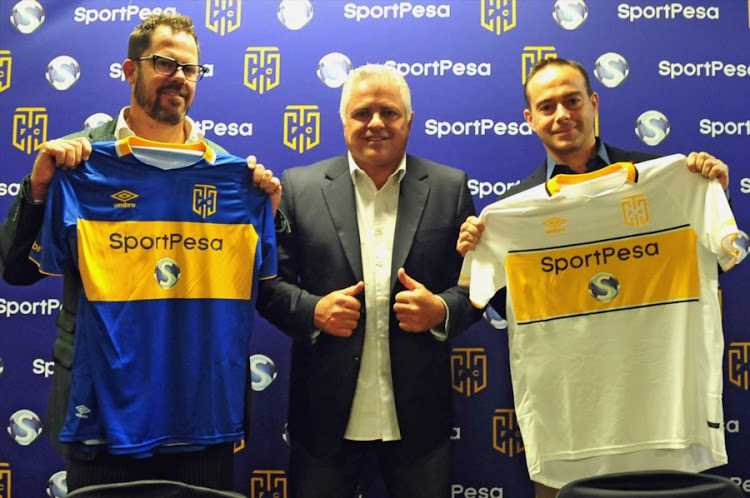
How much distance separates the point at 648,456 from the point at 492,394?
805 mm

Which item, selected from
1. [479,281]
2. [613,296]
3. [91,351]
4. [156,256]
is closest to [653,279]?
[613,296]

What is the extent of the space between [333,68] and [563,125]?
1175 mm

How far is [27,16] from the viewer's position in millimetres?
3271

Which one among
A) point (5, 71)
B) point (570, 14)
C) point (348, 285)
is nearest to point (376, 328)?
point (348, 285)

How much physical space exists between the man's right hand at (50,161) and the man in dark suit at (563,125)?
5.08 feet

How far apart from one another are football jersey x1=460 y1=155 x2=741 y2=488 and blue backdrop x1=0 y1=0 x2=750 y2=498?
0.65 meters

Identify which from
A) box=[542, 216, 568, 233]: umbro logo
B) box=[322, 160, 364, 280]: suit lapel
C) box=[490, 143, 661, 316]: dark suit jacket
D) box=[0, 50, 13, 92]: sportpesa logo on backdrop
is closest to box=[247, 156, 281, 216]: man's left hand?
box=[322, 160, 364, 280]: suit lapel

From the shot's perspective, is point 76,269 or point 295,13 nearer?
point 76,269

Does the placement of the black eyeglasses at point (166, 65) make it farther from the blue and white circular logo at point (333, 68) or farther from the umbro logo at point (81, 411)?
the umbro logo at point (81, 411)

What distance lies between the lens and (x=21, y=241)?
215cm

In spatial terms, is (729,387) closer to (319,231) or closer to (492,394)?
(492,394)

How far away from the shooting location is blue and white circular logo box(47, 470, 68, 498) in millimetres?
3061

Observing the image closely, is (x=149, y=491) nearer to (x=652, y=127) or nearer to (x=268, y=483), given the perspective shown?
(x=268, y=483)

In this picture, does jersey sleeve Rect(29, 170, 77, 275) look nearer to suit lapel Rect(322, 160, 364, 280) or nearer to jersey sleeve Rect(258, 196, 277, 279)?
jersey sleeve Rect(258, 196, 277, 279)
